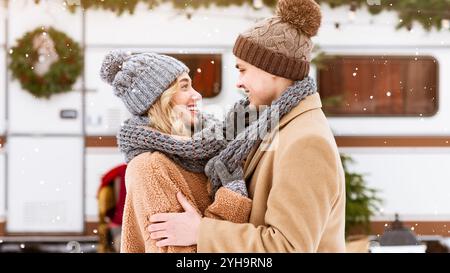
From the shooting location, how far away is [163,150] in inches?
71.8

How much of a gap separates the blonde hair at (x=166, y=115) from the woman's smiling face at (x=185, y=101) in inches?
0.7

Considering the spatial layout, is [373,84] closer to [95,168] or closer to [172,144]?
[95,168]

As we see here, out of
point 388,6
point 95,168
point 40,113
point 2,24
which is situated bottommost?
point 95,168

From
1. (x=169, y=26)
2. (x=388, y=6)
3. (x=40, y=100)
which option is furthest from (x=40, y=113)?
(x=388, y=6)

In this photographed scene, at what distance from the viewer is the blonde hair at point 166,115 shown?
6.28 ft

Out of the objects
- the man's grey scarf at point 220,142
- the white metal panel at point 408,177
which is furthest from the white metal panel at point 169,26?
the man's grey scarf at point 220,142

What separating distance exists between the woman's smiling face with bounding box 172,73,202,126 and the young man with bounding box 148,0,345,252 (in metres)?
0.19

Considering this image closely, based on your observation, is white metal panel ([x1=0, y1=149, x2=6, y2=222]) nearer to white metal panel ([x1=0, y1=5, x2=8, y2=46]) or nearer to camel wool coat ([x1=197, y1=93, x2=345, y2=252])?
white metal panel ([x1=0, y1=5, x2=8, y2=46])

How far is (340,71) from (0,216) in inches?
85.9

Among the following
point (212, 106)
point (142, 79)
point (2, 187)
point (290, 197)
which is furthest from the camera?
point (2, 187)

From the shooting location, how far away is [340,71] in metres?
4.37

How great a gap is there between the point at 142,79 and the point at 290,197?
526mm
